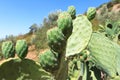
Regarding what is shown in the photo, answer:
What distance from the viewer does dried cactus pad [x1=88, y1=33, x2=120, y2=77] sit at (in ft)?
9.17

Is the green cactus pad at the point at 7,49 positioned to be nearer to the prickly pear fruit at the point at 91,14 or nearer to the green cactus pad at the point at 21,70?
the green cactus pad at the point at 21,70

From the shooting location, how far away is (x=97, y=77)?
3584 mm

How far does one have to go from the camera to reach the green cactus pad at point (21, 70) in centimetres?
203

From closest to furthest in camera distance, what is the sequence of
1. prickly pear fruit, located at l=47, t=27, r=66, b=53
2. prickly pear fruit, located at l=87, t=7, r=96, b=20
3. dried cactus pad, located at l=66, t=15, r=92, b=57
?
prickly pear fruit, located at l=47, t=27, r=66, b=53 < dried cactus pad, located at l=66, t=15, r=92, b=57 < prickly pear fruit, located at l=87, t=7, r=96, b=20

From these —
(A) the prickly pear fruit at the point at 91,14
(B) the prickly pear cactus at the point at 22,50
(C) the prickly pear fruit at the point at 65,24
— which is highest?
(A) the prickly pear fruit at the point at 91,14

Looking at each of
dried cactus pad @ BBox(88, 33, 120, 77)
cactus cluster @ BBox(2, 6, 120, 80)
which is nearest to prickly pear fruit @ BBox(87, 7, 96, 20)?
cactus cluster @ BBox(2, 6, 120, 80)

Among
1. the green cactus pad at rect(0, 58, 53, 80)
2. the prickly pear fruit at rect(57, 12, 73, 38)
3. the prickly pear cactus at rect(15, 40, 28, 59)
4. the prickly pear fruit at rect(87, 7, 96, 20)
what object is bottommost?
the green cactus pad at rect(0, 58, 53, 80)

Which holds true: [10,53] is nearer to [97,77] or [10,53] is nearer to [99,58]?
[99,58]

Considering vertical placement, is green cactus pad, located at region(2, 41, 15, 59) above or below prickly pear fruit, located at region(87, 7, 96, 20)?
below

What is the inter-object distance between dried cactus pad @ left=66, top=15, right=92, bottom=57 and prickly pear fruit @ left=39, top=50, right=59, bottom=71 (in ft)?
0.88

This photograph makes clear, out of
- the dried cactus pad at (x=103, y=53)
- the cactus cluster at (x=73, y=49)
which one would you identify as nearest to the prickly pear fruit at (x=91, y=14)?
the cactus cluster at (x=73, y=49)

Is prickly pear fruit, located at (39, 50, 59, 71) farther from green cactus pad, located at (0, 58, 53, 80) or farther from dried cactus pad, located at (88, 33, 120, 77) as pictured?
dried cactus pad, located at (88, 33, 120, 77)

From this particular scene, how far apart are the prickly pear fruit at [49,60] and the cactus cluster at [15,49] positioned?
0.09 metres

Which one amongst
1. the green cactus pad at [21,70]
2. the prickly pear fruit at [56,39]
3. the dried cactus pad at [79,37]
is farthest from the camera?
the dried cactus pad at [79,37]
